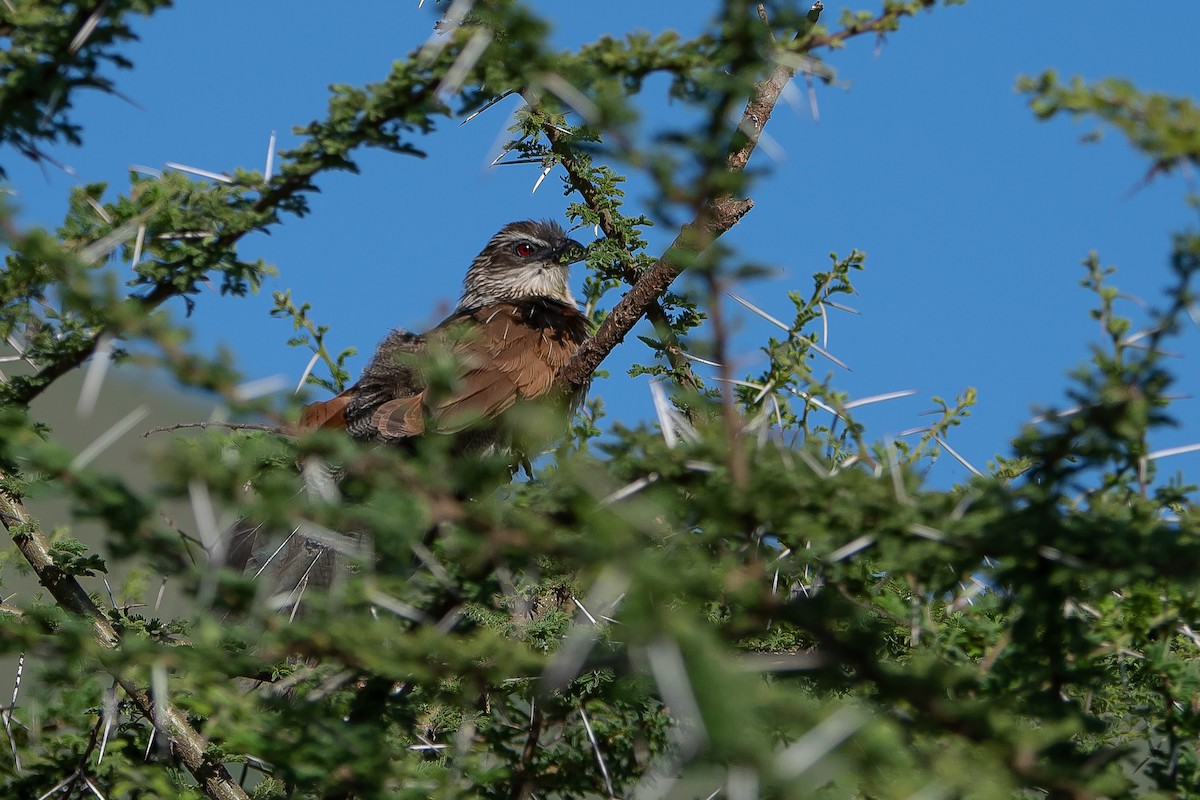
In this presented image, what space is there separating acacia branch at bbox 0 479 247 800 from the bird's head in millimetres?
4970

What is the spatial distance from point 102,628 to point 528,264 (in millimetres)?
5423

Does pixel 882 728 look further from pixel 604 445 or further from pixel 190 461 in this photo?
pixel 190 461

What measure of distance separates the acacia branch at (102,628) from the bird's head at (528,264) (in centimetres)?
497

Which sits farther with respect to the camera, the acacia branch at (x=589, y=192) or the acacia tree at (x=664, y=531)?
the acacia branch at (x=589, y=192)

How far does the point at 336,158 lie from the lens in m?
2.63

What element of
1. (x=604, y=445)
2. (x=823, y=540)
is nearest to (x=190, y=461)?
(x=604, y=445)

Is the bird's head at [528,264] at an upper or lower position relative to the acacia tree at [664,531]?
upper

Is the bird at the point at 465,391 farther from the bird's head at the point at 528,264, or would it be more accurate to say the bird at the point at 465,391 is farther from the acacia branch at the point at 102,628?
the acacia branch at the point at 102,628

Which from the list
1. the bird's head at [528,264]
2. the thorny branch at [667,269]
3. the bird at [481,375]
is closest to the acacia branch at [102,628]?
the bird at [481,375]

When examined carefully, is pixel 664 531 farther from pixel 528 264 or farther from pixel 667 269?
pixel 528 264

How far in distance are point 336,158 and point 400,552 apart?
109cm

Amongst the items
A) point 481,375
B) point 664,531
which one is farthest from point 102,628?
point 481,375

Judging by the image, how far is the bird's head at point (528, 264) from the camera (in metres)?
8.82

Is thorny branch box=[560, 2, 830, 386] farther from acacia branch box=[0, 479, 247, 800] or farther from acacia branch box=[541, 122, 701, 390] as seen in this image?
acacia branch box=[0, 479, 247, 800]
